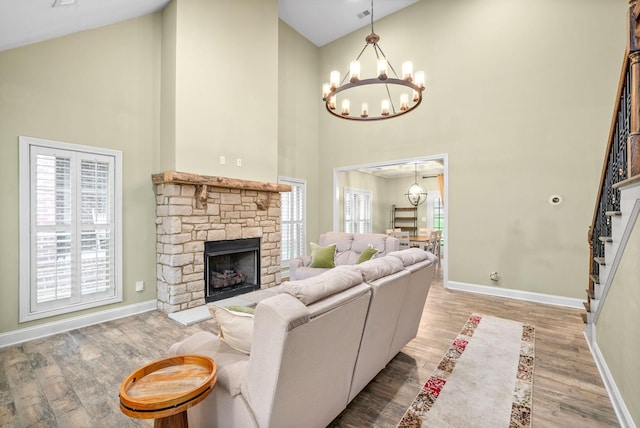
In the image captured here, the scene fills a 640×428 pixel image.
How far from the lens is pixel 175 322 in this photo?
3.64 meters

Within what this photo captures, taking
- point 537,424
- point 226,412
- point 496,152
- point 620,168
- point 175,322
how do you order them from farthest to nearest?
point 496,152
point 175,322
point 620,168
point 537,424
point 226,412

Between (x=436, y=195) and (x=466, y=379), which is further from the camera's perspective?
(x=436, y=195)

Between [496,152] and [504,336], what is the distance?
2.92 m

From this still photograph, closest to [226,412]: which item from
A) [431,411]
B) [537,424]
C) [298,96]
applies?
[431,411]

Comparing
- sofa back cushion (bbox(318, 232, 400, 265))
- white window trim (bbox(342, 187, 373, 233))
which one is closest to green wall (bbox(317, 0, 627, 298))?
sofa back cushion (bbox(318, 232, 400, 265))

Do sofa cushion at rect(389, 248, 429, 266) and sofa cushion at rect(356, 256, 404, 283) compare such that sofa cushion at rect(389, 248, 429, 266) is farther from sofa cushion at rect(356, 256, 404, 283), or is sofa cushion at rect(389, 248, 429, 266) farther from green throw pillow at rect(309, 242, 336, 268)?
green throw pillow at rect(309, 242, 336, 268)

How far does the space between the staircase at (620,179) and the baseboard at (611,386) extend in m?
0.24

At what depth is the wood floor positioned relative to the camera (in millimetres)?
1964

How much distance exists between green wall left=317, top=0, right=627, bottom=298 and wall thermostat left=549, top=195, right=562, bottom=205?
60mm

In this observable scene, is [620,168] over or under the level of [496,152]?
under

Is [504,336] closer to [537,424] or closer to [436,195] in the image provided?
[537,424]

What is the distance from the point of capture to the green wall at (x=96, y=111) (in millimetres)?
2998

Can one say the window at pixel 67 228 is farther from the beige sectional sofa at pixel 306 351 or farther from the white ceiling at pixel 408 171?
the white ceiling at pixel 408 171

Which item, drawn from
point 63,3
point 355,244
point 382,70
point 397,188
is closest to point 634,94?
point 382,70
